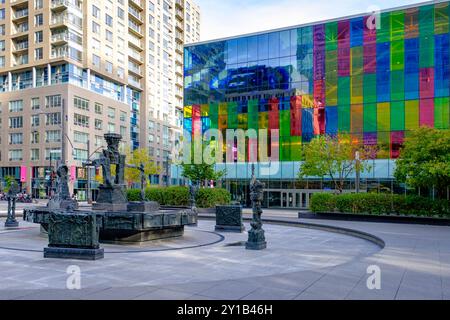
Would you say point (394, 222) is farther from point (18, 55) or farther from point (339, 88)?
point (18, 55)

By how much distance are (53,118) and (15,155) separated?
11527mm

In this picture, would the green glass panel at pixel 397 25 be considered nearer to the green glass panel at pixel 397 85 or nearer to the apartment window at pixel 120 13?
the green glass panel at pixel 397 85

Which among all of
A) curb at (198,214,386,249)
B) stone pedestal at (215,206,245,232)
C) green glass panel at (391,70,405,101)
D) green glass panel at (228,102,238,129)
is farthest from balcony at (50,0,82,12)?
stone pedestal at (215,206,245,232)

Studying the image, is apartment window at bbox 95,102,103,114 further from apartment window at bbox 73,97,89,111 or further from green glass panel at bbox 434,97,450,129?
green glass panel at bbox 434,97,450,129

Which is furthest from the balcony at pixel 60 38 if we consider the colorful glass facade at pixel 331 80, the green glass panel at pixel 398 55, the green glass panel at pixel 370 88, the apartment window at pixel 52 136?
the green glass panel at pixel 398 55

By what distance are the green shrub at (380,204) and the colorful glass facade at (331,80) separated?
19.1 meters

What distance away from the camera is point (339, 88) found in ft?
162

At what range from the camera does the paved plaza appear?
8.05 metres

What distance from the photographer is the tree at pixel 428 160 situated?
81.3 feet

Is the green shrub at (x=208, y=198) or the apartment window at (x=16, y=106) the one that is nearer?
the green shrub at (x=208, y=198)

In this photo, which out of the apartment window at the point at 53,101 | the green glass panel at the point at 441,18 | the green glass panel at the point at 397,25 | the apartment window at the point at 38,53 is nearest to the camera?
the green glass panel at the point at 441,18

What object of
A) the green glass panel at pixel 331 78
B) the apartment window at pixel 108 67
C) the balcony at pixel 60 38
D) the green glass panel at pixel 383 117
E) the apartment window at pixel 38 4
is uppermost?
the apartment window at pixel 38 4
